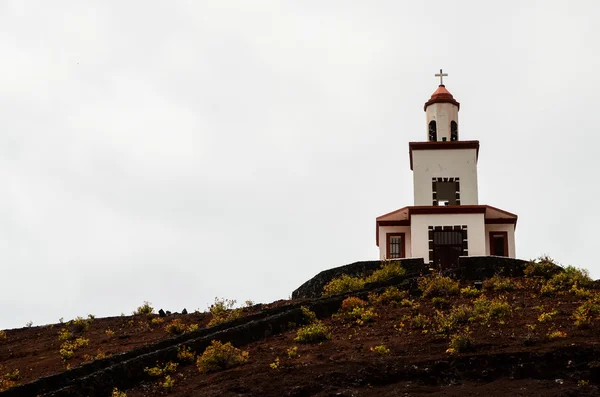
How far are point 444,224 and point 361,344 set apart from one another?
57.7ft

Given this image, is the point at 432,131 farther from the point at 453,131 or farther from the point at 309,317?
the point at 309,317

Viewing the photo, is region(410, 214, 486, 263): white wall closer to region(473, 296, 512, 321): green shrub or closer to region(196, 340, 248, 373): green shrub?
region(473, 296, 512, 321): green shrub

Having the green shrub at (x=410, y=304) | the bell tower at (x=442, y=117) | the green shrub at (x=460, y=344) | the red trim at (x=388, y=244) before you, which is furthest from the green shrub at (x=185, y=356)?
the bell tower at (x=442, y=117)

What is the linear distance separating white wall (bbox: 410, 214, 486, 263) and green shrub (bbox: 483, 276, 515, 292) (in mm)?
7365

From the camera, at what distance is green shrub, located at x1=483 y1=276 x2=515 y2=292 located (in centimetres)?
3756

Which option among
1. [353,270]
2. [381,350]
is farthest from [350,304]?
[381,350]

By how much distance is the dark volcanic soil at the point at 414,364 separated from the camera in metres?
24.7

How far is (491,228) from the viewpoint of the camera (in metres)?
47.9

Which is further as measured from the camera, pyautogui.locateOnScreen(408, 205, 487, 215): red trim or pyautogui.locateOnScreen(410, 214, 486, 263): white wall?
pyautogui.locateOnScreen(408, 205, 487, 215): red trim

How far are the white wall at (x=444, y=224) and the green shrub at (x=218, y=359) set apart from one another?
18427mm

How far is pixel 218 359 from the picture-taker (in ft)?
95.1

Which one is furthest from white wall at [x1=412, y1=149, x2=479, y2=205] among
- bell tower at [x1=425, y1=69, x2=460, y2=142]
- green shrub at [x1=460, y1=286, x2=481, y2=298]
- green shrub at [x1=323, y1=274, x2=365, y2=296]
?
green shrub at [x1=460, y1=286, x2=481, y2=298]

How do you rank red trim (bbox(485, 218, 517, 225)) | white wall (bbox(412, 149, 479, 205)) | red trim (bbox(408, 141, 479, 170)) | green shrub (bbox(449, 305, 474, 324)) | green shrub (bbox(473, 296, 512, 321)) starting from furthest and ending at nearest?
red trim (bbox(408, 141, 479, 170))
white wall (bbox(412, 149, 479, 205))
red trim (bbox(485, 218, 517, 225))
green shrub (bbox(473, 296, 512, 321))
green shrub (bbox(449, 305, 474, 324))

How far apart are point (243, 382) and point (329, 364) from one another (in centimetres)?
234
